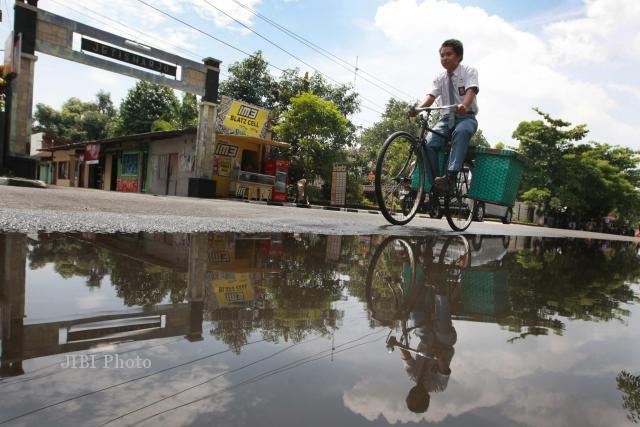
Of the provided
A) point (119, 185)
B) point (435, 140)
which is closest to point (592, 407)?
point (435, 140)

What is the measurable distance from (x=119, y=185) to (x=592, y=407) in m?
28.9

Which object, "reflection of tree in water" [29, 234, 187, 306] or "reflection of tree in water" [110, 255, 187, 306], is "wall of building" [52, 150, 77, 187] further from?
"reflection of tree in water" [110, 255, 187, 306]

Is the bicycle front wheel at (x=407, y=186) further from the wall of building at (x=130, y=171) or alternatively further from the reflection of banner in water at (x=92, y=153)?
the reflection of banner in water at (x=92, y=153)

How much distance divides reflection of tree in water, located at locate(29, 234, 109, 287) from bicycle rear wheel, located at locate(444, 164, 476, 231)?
388cm

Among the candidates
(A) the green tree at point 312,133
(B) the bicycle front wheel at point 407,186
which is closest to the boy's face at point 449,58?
(B) the bicycle front wheel at point 407,186

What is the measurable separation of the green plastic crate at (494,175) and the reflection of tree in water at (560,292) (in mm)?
1973

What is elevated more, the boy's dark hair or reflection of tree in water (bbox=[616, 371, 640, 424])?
the boy's dark hair

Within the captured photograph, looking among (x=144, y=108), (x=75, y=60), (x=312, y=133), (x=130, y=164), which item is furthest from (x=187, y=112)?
(x=75, y=60)

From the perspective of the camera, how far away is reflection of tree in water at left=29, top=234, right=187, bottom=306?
4.55ft

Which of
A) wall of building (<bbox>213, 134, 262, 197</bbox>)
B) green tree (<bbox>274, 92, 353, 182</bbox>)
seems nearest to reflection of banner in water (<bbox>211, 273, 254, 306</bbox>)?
wall of building (<bbox>213, 134, 262, 197</bbox>)

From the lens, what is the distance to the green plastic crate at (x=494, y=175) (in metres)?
5.19

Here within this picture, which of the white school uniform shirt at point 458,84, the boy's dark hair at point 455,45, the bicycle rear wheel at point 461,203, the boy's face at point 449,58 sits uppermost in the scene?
the boy's dark hair at point 455,45

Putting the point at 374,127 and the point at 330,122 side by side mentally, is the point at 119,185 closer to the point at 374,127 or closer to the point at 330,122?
the point at 330,122

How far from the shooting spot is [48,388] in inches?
28.0
